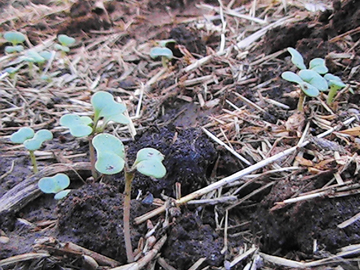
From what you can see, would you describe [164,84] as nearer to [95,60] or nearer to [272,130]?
[95,60]

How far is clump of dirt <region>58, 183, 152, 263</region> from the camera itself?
47.6 inches

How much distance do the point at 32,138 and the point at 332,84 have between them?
129cm

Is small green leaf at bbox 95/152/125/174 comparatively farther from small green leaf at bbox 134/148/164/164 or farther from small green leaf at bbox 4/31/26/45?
small green leaf at bbox 4/31/26/45

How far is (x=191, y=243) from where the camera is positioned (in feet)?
3.97

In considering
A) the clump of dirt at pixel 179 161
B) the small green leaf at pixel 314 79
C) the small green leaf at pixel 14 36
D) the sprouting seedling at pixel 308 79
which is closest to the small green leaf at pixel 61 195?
the clump of dirt at pixel 179 161

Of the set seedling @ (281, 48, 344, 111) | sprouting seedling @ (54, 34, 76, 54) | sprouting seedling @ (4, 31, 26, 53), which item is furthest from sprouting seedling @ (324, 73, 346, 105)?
sprouting seedling @ (4, 31, 26, 53)

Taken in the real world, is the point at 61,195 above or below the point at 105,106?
below

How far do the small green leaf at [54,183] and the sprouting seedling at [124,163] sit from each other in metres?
0.36

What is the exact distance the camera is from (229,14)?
110 inches

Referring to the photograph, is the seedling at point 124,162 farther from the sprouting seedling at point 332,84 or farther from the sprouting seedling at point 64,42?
the sprouting seedling at point 64,42

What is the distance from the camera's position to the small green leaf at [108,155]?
1054 mm

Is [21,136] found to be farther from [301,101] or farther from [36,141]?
[301,101]

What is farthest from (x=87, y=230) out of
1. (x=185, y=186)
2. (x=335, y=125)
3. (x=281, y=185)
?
(x=335, y=125)

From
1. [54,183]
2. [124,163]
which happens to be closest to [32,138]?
[54,183]
